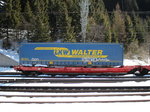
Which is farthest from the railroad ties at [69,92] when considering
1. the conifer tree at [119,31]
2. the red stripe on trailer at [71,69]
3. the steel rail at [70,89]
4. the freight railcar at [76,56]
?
the conifer tree at [119,31]

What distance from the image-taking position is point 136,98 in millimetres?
11672

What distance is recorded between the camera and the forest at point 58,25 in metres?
30.8

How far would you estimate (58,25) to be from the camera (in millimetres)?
33844

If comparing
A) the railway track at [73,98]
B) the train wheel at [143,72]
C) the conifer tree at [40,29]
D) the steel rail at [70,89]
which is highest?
the conifer tree at [40,29]

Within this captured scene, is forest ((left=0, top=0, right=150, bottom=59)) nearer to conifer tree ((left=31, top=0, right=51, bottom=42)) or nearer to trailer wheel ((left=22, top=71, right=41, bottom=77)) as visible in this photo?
conifer tree ((left=31, top=0, right=51, bottom=42))

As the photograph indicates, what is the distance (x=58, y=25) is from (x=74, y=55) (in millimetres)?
16154

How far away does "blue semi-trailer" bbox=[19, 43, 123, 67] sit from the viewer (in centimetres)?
1880

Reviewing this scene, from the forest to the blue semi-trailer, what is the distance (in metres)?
7.36

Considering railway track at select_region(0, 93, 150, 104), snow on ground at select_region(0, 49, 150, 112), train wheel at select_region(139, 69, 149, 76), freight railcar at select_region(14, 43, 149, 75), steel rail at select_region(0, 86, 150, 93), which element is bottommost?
snow on ground at select_region(0, 49, 150, 112)

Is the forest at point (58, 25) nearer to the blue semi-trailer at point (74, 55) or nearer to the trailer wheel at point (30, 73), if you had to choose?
the blue semi-trailer at point (74, 55)

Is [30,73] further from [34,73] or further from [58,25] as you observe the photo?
[58,25]

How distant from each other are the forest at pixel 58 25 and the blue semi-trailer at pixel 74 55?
24.1 ft

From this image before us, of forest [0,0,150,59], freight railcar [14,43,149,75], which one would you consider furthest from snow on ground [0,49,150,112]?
forest [0,0,150,59]
